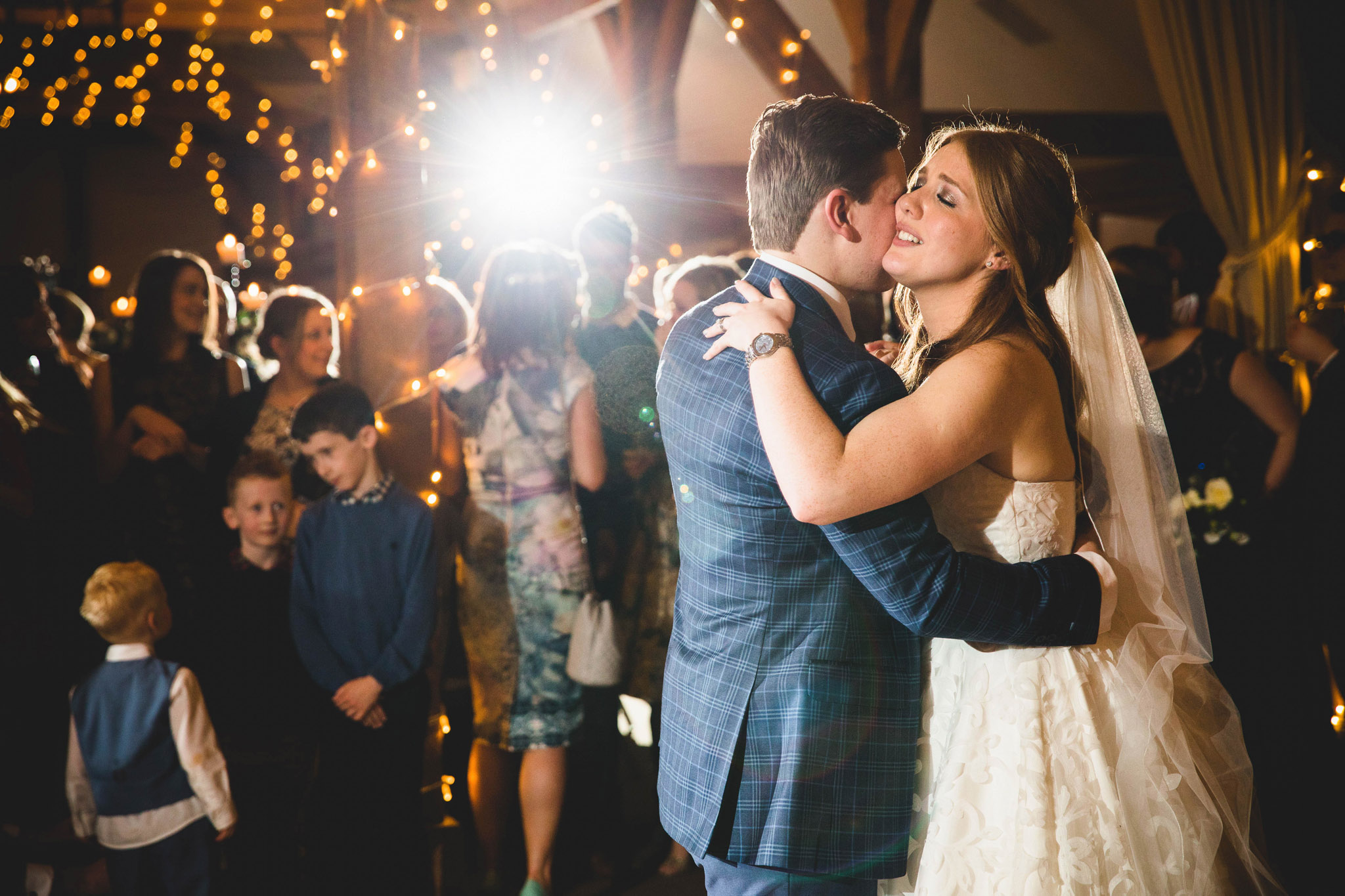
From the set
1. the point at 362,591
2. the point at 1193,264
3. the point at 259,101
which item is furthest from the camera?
the point at 259,101

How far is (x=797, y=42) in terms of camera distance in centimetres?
438

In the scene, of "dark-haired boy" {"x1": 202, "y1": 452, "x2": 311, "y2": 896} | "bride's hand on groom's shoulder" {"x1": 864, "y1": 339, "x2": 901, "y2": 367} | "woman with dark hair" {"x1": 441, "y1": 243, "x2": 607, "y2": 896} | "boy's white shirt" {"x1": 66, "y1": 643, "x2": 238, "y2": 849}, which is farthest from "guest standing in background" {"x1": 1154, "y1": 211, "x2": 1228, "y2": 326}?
"boy's white shirt" {"x1": 66, "y1": 643, "x2": 238, "y2": 849}

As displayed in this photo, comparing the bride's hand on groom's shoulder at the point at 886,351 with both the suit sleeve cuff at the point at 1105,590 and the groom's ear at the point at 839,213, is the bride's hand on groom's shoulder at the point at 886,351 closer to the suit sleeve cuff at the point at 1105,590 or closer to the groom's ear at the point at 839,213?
the groom's ear at the point at 839,213

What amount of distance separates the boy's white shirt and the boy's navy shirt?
0.34m

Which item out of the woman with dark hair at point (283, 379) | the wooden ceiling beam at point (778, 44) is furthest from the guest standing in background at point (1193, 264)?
Result: the woman with dark hair at point (283, 379)

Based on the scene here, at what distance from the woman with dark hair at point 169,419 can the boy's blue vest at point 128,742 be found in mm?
561

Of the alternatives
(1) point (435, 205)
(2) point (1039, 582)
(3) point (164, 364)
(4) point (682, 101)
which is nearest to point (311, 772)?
(3) point (164, 364)

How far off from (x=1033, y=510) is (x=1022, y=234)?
0.46 metres

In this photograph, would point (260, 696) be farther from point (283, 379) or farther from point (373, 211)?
point (373, 211)

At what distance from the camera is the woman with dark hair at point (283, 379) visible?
10.1 feet

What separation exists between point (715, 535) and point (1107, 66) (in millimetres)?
8573

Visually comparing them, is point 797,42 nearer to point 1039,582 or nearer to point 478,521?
point 478,521

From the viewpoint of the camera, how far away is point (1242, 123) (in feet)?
15.8


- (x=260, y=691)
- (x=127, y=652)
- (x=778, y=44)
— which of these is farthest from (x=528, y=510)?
(x=778, y=44)
